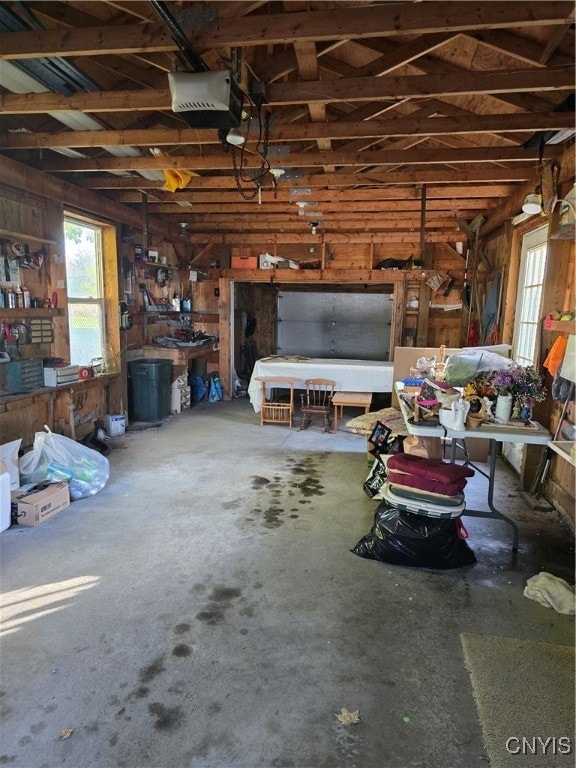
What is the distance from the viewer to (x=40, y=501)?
11.1ft

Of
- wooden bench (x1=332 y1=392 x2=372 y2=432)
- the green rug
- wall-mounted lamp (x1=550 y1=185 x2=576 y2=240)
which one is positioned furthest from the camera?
wooden bench (x1=332 y1=392 x2=372 y2=432)

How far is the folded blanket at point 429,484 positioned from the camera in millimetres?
2744

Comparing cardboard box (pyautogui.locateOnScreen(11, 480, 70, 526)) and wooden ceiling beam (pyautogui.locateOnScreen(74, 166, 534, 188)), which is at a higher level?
wooden ceiling beam (pyautogui.locateOnScreen(74, 166, 534, 188))

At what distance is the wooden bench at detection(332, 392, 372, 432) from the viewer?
602 centimetres

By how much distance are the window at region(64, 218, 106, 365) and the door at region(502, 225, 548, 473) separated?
16.2 ft

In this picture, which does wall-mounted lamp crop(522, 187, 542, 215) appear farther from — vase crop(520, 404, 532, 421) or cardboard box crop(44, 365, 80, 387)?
cardboard box crop(44, 365, 80, 387)

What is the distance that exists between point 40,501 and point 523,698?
3.24m

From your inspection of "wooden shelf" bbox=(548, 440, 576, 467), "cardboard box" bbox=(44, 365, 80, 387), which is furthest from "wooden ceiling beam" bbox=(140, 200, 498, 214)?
"wooden shelf" bbox=(548, 440, 576, 467)

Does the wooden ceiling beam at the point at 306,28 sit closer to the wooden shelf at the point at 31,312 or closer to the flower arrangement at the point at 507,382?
the flower arrangement at the point at 507,382

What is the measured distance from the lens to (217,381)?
806cm

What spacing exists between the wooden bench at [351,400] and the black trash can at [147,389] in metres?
2.47

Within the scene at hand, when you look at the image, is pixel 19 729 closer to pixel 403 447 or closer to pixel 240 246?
pixel 403 447

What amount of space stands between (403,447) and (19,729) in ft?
10.3


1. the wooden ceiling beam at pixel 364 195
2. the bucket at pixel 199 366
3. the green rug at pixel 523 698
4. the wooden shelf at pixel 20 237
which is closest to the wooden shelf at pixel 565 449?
the green rug at pixel 523 698
